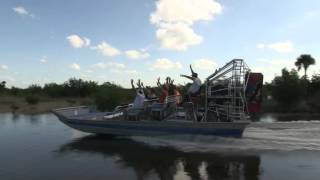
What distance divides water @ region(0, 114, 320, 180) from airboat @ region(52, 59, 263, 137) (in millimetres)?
455

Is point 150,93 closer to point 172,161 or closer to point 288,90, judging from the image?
point 172,161

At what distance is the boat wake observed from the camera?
15.3m

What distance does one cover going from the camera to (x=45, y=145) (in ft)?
57.9

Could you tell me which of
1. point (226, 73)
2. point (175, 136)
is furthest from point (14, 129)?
point (226, 73)

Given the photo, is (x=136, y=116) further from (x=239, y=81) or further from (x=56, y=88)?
(x=56, y=88)

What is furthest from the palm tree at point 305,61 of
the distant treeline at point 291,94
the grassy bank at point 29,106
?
the grassy bank at point 29,106

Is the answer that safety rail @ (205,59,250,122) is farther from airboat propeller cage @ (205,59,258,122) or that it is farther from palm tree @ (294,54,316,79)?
palm tree @ (294,54,316,79)

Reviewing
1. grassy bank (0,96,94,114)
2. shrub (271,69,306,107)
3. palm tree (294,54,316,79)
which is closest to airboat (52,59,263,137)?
grassy bank (0,96,94,114)

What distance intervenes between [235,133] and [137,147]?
399cm

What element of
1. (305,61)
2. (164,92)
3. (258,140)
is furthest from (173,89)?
(305,61)

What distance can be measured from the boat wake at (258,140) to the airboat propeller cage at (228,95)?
1.05m

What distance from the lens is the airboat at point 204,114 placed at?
17016 millimetres

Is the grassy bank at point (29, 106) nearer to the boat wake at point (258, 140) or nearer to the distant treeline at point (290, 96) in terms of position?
the distant treeline at point (290, 96)

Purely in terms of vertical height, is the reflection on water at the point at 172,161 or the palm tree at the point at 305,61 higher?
the palm tree at the point at 305,61
